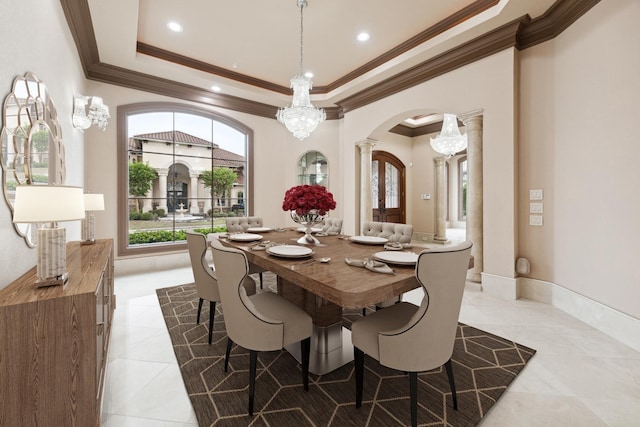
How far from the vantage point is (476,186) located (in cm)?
352

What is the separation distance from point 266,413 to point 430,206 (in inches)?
271

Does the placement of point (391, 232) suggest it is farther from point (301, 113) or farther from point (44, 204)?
point (44, 204)

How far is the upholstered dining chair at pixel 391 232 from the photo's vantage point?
8.13 feet

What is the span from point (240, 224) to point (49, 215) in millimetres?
2219

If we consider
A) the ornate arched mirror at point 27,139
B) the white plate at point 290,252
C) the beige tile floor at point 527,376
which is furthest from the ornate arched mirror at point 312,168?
the ornate arched mirror at point 27,139

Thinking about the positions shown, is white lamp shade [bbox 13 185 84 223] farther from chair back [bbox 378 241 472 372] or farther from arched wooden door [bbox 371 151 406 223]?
arched wooden door [bbox 371 151 406 223]

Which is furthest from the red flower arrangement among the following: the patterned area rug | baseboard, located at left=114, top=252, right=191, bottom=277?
baseboard, located at left=114, top=252, right=191, bottom=277

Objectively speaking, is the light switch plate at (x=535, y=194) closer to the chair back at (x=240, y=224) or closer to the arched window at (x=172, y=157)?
the chair back at (x=240, y=224)

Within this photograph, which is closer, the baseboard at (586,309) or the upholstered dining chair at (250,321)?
the upholstered dining chair at (250,321)

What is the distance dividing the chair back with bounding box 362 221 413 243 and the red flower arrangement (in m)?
0.75

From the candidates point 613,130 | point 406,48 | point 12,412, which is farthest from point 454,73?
point 12,412

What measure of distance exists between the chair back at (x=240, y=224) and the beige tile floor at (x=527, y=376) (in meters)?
1.20

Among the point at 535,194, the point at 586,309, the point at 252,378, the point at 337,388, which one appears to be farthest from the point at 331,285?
the point at 535,194

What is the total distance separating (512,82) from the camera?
3156 mm
